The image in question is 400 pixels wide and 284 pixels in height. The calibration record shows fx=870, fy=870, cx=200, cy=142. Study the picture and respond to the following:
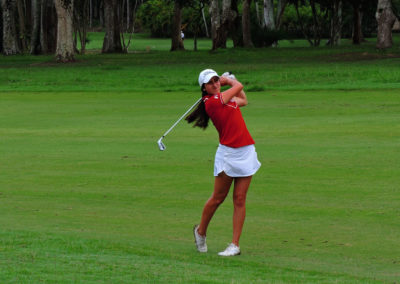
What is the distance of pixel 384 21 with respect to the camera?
44.7 metres

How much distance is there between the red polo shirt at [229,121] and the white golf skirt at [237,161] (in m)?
0.05

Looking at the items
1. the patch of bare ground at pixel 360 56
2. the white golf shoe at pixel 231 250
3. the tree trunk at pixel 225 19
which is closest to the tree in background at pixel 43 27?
the tree trunk at pixel 225 19

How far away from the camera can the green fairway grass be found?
23.9 ft

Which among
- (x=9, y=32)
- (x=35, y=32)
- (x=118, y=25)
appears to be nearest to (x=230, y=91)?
(x=35, y=32)

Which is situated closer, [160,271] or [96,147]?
[160,271]

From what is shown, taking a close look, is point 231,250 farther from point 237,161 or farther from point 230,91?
point 230,91

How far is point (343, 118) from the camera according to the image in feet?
61.8

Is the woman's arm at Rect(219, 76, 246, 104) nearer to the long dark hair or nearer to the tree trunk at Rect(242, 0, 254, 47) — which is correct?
the long dark hair

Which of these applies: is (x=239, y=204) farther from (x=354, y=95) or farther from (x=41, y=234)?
(x=354, y=95)

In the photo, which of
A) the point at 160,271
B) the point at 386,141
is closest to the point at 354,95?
the point at 386,141

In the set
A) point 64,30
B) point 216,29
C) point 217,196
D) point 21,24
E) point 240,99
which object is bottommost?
point 21,24

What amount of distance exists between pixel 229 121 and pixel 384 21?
38.1 meters

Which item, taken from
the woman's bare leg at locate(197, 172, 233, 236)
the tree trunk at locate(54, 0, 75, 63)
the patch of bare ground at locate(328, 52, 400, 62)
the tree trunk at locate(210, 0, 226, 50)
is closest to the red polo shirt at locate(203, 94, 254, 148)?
the woman's bare leg at locate(197, 172, 233, 236)

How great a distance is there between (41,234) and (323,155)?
21.3 ft
